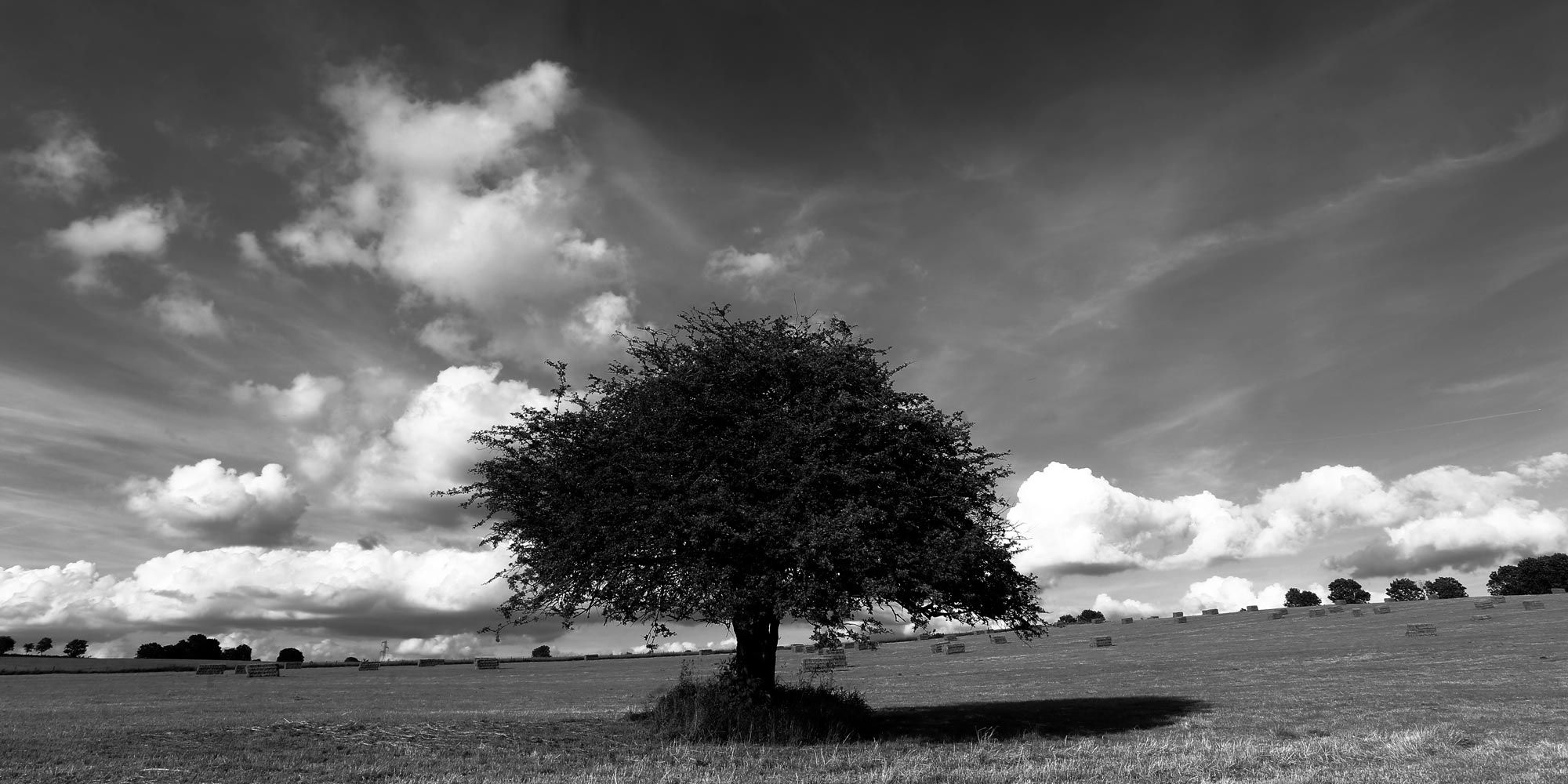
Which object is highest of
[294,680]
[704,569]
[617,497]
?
[617,497]

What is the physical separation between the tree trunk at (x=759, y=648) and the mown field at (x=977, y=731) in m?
3.78

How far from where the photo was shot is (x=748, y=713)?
24.4 metres

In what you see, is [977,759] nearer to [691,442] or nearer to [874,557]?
[874,557]

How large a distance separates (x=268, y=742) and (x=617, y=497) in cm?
1033

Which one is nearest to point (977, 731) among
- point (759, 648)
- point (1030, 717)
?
point (1030, 717)

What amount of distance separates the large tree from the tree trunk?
0.06 metres

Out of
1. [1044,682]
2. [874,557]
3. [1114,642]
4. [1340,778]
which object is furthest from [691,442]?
[1114,642]

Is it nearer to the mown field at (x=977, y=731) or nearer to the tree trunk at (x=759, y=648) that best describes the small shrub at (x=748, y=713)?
the tree trunk at (x=759, y=648)

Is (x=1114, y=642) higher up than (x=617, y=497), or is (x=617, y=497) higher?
(x=617, y=497)

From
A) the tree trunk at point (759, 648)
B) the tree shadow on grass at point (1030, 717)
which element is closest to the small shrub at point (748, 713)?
the tree trunk at point (759, 648)

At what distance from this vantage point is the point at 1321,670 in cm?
5075

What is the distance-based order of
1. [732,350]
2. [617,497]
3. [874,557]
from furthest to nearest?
[732,350] < [617,497] < [874,557]

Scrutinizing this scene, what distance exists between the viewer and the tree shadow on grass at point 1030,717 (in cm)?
2642

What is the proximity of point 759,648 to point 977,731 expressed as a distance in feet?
23.7
